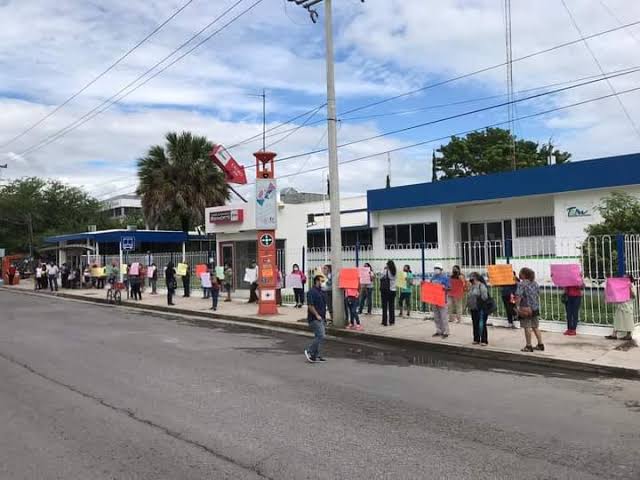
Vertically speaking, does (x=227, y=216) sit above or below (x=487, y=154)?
below

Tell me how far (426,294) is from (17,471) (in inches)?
378

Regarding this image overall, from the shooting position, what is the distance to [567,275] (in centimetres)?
1232

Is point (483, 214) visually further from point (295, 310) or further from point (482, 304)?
point (482, 304)

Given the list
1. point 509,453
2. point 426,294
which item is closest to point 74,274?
point 426,294

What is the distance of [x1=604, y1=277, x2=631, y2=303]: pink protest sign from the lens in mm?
11656

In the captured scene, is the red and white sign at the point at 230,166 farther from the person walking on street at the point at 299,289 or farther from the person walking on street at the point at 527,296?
the person walking on street at the point at 527,296

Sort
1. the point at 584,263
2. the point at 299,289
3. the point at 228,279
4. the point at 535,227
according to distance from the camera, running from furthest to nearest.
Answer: the point at 535,227 → the point at 228,279 → the point at 299,289 → the point at 584,263

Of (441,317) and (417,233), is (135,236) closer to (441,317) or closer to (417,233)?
(417,233)

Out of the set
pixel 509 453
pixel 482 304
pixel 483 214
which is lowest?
pixel 509 453

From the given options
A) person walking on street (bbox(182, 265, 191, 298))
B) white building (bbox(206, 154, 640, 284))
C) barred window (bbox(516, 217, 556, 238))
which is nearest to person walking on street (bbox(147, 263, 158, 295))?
person walking on street (bbox(182, 265, 191, 298))

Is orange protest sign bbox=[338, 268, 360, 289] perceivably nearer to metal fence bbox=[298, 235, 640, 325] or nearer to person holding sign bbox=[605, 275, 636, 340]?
metal fence bbox=[298, 235, 640, 325]

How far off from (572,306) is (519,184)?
13031 mm

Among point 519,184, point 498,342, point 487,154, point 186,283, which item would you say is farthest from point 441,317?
point 487,154

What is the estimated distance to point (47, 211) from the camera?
54688 millimetres
